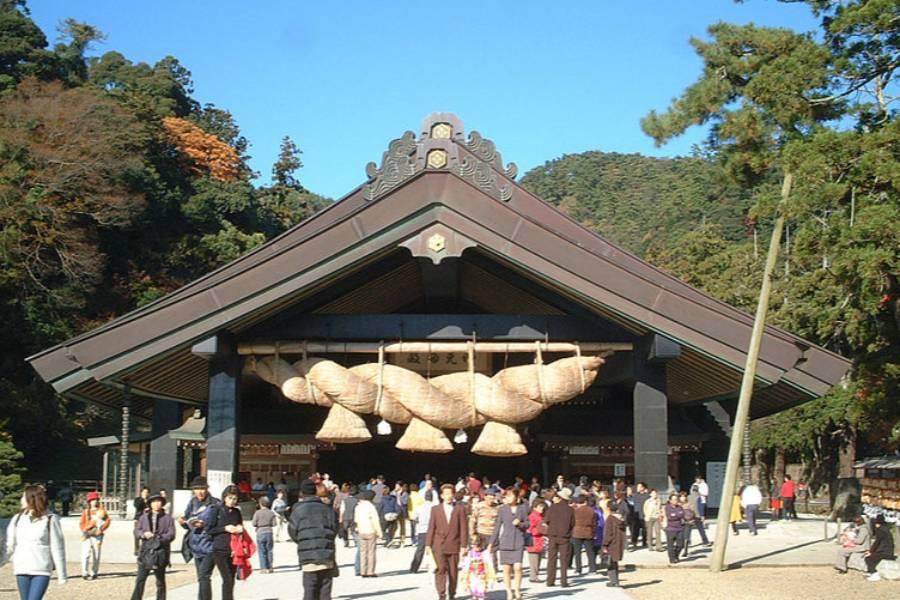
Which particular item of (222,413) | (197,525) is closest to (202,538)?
(197,525)

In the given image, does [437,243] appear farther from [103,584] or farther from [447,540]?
[103,584]

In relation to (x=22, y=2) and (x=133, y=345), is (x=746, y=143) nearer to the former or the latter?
(x=133, y=345)

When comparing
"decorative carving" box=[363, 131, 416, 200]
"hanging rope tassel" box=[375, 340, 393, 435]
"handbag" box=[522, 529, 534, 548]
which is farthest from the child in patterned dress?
"decorative carving" box=[363, 131, 416, 200]

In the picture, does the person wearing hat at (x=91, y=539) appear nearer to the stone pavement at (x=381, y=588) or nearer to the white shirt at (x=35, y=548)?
the stone pavement at (x=381, y=588)

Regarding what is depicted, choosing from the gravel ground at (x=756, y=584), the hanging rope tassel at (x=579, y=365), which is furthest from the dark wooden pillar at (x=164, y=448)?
the gravel ground at (x=756, y=584)

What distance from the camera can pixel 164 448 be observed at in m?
26.1

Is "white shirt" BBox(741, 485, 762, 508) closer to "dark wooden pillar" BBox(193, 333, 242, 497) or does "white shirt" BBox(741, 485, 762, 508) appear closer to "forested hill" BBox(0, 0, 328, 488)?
"dark wooden pillar" BBox(193, 333, 242, 497)

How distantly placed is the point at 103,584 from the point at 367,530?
4.09 meters

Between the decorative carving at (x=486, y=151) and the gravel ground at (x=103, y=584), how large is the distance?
469 inches

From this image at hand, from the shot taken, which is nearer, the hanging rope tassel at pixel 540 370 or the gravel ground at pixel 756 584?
the gravel ground at pixel 756 584

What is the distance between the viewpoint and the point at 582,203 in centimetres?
11269

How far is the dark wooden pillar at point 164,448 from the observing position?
999 inches

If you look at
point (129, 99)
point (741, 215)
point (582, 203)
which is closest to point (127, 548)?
point (129, 99)

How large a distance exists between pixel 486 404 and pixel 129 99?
48088 millimetres
